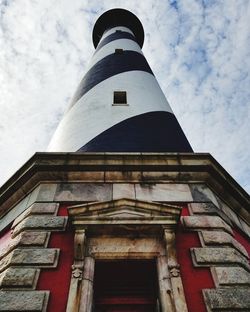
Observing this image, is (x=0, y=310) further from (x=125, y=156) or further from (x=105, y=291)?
(x=125, y=156)

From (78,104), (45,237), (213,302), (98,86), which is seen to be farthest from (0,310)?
(98,86)

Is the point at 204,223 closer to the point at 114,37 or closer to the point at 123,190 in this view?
the point at 123,190

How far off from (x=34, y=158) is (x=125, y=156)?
1.29 m

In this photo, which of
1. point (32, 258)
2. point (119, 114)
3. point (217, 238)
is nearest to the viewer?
point (32, 258)

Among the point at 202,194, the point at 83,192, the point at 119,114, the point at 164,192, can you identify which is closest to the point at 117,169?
the point at 83,192

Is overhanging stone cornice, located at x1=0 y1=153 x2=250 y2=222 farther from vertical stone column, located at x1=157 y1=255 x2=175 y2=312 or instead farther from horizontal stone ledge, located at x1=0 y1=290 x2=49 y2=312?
horizontal stone ledge, located at x1=0 y1=290 x2=49 y2=312

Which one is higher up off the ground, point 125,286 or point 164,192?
point 164,192

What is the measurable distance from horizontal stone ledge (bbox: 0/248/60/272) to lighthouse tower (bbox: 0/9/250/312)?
1 cm

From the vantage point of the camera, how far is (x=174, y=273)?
339 cm

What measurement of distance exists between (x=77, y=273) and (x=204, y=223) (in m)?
1.62

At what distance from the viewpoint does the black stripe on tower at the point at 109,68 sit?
7.91 m

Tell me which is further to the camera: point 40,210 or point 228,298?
point 40,210

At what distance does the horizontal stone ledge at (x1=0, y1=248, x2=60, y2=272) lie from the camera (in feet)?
11.4

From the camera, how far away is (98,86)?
7621 millimetres
